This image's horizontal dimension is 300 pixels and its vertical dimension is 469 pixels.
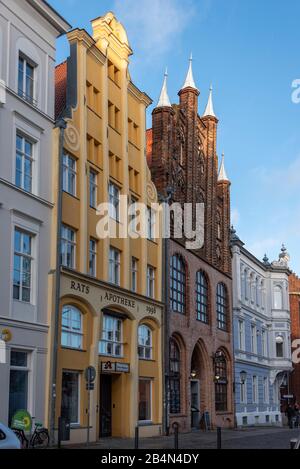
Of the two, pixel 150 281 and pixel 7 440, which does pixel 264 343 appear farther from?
pixel 7 440

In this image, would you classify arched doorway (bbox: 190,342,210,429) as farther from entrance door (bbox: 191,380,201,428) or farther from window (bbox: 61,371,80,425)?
window (bbox: 61,371,80,425)

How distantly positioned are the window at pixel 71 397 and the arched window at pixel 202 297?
14069mm

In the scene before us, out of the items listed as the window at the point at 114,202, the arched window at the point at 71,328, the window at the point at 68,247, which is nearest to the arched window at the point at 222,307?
the window at the point at 114,202

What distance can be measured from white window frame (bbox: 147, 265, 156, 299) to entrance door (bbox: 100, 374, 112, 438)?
5051mm

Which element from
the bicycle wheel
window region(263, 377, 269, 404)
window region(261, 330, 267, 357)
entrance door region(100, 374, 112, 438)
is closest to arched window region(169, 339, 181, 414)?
entrance door region(100, 374, 112, 438)

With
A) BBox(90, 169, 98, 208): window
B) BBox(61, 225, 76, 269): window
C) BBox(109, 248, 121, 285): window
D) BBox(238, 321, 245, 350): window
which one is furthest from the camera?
BBox(238, 321, 245, 350): window

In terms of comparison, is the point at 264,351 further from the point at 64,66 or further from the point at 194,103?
the point at 64,66

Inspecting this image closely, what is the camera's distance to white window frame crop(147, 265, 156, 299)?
35.0m

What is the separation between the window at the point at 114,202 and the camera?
104ft

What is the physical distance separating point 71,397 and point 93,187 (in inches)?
346

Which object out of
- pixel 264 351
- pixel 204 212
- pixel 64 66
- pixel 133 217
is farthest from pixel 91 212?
pixel 264 351

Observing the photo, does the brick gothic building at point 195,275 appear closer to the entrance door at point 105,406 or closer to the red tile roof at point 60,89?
the entrance door at point 105,406
